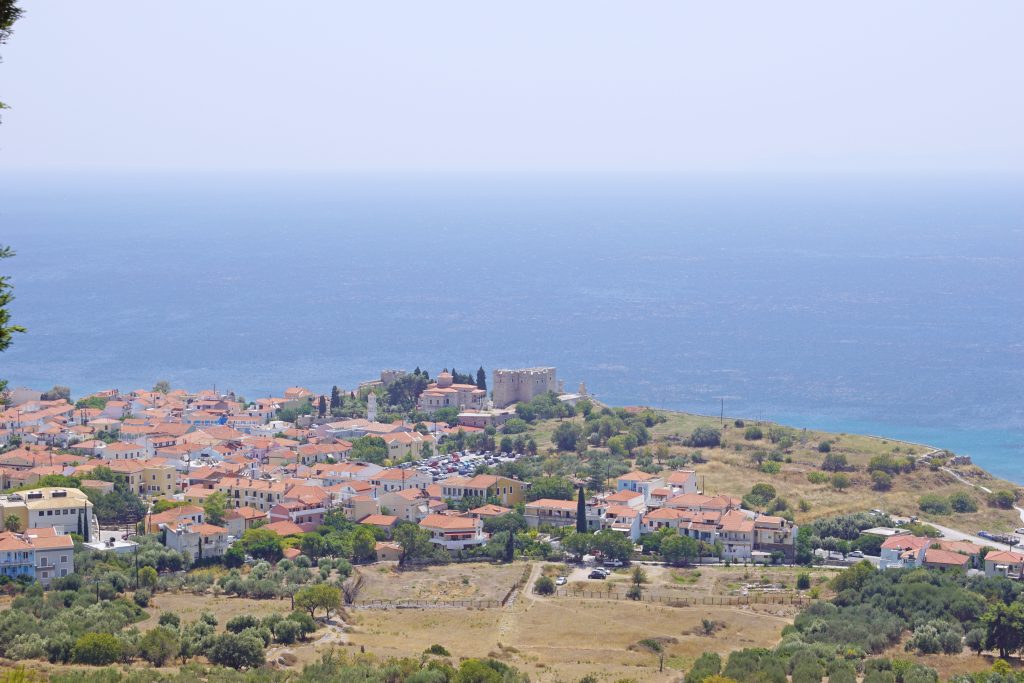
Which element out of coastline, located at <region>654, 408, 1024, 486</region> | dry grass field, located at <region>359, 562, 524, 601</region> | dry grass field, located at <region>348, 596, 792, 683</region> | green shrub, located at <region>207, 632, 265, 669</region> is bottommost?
coastline, located at <region>654, 408, 1024, 486</region>

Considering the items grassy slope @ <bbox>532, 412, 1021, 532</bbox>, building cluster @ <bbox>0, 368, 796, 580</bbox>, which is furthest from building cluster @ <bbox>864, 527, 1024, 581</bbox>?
grassy slope @ <bbox>532, 412, 1021, 532</bbox>

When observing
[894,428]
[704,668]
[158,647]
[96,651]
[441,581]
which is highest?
[96,651]

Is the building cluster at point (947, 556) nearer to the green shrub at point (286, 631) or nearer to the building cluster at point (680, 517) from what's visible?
the building cluster at point (680, 517)

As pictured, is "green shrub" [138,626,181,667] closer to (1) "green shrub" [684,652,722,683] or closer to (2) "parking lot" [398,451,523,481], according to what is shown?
(1) "green shrub" [684,652,722,683]

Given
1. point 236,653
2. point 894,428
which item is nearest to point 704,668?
point 236,653

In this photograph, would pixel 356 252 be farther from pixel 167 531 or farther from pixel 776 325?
pixel 167 531

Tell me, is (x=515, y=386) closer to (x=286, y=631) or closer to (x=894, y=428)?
(x=894, y=428)
